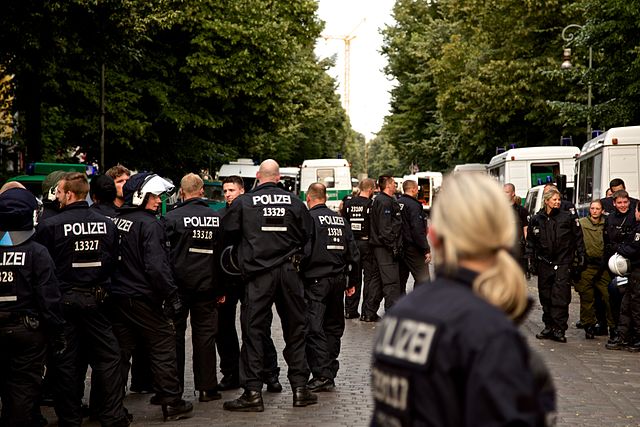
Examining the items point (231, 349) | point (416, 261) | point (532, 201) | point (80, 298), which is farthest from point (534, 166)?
point (80, 298)

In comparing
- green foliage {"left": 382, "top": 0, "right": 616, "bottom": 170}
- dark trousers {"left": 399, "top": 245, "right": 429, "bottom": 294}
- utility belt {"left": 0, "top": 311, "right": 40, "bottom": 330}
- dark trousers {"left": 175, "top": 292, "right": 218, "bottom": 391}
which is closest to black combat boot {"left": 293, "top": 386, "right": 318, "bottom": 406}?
dark trousers {"left": 175, "top": 292, "right": 218, "bottom": 391}

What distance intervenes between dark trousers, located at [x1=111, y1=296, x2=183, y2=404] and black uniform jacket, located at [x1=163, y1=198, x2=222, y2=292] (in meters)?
0.57

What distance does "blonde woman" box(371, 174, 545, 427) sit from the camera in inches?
112

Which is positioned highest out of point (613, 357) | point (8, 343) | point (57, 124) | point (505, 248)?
point (57, 124)

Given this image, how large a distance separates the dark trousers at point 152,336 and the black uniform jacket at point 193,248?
0.57 metres

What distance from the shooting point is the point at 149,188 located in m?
8.55

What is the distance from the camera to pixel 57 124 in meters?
32.7

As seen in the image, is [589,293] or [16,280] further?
[589,293]

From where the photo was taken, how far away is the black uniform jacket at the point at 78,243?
7934 mm

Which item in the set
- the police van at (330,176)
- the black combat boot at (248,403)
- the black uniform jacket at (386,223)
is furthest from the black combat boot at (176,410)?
the police van at (330,176)

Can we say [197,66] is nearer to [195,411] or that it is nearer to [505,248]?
[195,411]

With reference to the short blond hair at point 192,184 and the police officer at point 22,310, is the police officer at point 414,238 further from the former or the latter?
the police officer at point 22,310

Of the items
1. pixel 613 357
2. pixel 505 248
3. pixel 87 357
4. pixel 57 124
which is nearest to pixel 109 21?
pixel 57 124

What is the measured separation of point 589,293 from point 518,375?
11.8 meters
